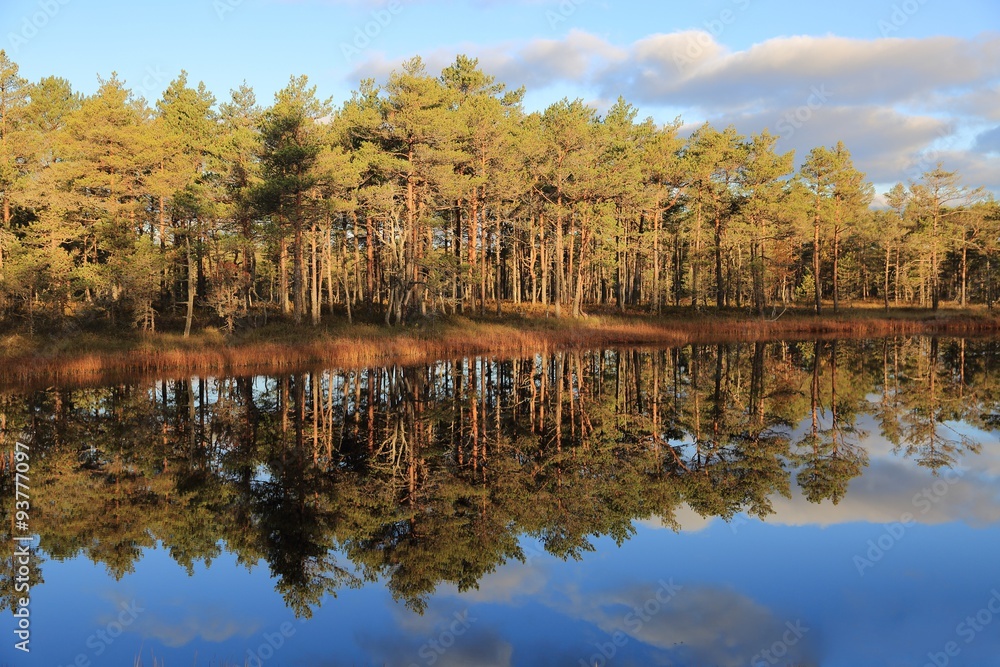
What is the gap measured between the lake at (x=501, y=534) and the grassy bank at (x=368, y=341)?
6180mm

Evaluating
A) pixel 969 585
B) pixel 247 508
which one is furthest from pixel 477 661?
pixel 969 585

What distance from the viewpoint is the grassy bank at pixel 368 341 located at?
23891mm

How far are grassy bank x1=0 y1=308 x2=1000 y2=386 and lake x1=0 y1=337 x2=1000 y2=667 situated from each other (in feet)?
20.3

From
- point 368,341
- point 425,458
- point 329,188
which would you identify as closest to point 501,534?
point 425,458

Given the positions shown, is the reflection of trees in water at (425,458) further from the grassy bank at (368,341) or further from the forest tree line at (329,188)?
the forest tree line at (329,188)

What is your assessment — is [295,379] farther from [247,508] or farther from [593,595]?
[593,595]

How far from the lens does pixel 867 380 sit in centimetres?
2344

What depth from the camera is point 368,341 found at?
1141 inches

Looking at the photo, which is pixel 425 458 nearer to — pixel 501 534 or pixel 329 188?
pixel 501 534

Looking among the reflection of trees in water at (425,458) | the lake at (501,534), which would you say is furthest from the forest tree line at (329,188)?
the lake at (501,534)

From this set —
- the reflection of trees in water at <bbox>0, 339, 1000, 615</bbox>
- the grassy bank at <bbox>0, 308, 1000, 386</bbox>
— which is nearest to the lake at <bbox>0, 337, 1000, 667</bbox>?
the reflection of trees in water at <bbox>0, 339, 1000, 615</bbox>

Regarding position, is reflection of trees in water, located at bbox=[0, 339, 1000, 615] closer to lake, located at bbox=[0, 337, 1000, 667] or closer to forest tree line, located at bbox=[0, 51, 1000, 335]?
lake, located at bbox=[0, 337, 1000, 667]

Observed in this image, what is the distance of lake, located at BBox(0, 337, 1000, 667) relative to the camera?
21.3ft

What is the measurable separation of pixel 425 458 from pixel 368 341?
16.9 m
